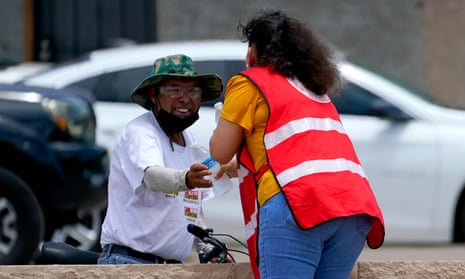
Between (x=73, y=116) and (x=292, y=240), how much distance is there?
5.35 metres

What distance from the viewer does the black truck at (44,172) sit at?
8797mm

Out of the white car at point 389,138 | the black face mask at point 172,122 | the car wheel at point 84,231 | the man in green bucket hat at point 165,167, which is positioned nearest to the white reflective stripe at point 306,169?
the man in green bucket hat at point 165,167

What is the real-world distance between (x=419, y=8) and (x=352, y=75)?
5.71 metres

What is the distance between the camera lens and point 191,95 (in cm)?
514

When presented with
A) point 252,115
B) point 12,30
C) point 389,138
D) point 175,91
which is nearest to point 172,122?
point 175,91

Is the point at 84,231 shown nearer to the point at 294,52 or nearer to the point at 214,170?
the point at 214,170

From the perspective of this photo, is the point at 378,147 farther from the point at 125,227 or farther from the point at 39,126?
the point at 125,227

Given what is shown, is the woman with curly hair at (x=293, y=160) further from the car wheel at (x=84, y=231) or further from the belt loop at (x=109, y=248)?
the car wheel at (x=84, y=231)

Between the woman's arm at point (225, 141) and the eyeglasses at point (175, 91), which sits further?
the eyeglasses at point (175, 91)

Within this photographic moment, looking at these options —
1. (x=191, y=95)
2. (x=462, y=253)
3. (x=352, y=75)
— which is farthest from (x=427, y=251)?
(x=191, y=95)

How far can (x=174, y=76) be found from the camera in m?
5.08

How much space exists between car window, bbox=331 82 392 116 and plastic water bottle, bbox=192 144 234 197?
5.36m

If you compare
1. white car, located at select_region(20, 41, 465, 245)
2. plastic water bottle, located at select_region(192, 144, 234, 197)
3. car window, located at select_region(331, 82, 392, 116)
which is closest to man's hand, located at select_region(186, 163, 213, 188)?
plastic water bottle, located at select_region(192, 144, 234, 197)

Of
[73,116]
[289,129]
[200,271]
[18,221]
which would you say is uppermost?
[289,129]
